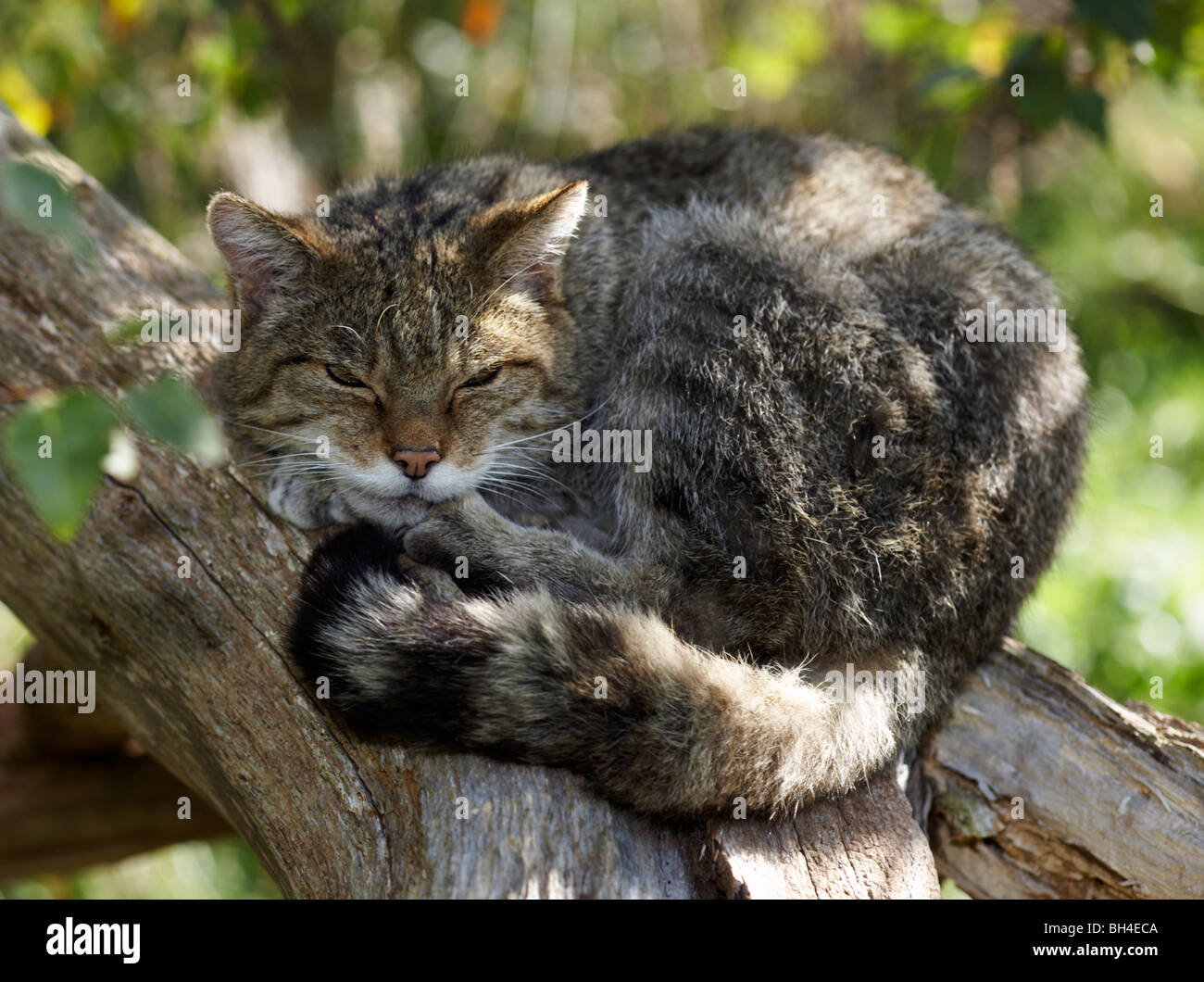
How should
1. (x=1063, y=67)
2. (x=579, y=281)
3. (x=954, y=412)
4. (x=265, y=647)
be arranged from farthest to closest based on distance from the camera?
(x=1063, y=67) < (x=579, y=281) < (x=954, y=412) < (x=265, y=647)

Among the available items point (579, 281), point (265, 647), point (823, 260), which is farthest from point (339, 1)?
point (265, 647)

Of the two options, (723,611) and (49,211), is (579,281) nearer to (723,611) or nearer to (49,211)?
(723,611)

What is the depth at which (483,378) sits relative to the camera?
11.3 ft

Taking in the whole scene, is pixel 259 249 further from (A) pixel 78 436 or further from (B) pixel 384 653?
(A) pixel 78 436

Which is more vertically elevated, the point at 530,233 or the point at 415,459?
the point at 530,233

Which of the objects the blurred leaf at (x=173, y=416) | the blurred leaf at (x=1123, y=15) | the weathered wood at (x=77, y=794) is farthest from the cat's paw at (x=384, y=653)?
the blurred leaf at (x=1123, y=15)

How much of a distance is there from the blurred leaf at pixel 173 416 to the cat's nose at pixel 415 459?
1.60 m

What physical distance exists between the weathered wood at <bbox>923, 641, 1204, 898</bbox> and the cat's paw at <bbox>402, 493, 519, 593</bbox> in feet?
4.78

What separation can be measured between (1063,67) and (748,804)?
340cm

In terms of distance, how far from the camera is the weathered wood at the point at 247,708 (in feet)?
8.27

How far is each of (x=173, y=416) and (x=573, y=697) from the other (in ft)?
4.44

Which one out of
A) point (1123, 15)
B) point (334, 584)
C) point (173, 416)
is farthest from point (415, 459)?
point (1123, 15)

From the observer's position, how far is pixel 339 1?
763cm

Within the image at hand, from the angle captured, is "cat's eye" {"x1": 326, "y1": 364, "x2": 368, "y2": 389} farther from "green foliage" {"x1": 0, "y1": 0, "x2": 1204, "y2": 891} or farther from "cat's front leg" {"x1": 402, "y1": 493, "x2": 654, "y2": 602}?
"green foliage" {"x1": 0, "y1": 0, "x2": 1204, "y2": 891}
